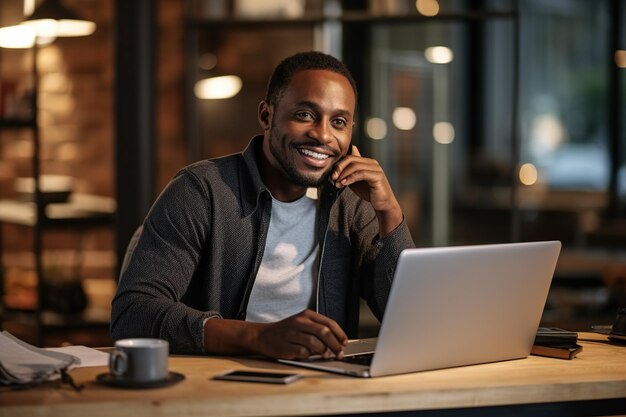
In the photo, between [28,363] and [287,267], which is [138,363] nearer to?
[28,363]

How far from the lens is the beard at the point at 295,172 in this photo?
8.11ft

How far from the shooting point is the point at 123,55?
4.87 m

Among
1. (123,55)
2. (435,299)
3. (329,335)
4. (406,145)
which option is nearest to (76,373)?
(329,335)

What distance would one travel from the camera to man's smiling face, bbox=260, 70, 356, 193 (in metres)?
2.44

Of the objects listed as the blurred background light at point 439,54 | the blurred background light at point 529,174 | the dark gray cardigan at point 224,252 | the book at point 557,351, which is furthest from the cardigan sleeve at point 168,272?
the blurred background light at point 529,174

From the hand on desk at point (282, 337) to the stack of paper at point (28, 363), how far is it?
0.94 ft

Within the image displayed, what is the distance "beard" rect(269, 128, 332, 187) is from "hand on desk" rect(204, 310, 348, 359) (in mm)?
514

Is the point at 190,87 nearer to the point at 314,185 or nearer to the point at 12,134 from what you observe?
the point at 12,134

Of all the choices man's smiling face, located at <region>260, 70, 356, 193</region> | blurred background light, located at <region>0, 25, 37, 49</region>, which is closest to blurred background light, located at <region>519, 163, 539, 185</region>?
blurred background light, located at <region>0, 25, 37, 49</region>

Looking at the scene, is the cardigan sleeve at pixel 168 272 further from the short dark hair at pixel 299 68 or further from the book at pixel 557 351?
the book at pixel 557 351

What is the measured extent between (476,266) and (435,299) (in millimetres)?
104

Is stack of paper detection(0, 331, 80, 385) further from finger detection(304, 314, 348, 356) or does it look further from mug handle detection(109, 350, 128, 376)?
finger detection(304, 314, 348, 356)

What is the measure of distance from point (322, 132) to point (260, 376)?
2.47 ft

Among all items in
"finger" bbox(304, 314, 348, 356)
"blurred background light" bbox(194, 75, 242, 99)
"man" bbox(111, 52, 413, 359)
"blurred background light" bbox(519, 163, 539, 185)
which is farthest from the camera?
"blurred background light" bbox(519, 163, 539, 185)
